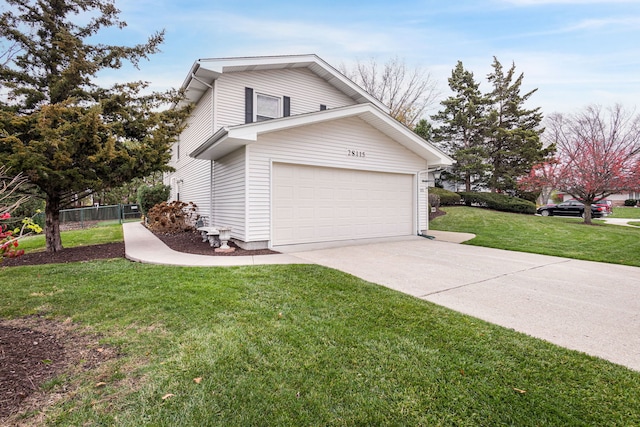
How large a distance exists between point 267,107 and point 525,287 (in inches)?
362

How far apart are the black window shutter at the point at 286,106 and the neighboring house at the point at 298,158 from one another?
0.04 meters

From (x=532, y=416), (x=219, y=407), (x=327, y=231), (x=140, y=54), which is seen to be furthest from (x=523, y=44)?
(x=219, y=407)

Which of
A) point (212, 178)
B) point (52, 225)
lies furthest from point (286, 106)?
Answer: point (52, 225)

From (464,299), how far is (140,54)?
30.1 ft

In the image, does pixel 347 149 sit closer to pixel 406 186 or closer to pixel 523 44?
pixel 406 186

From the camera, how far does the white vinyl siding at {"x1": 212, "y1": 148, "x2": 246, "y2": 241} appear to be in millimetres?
7867

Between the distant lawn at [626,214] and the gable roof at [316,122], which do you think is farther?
the distant lawn at [626,214]

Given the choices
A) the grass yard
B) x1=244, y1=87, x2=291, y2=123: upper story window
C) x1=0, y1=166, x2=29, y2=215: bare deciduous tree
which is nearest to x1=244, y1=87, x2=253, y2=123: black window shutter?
x1=244, y1=87, x2=291, y2=123: upper story window

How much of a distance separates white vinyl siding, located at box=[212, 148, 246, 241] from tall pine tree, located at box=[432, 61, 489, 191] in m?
18.9

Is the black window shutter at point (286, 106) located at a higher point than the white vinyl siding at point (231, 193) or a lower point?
higher

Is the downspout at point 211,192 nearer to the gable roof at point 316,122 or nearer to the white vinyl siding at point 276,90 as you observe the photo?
the gable roof at point 316,122

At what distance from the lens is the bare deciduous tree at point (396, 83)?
23.8 m

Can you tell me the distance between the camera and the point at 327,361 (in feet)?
8.52

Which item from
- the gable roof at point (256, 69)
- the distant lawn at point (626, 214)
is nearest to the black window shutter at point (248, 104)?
the gable roof at point (256, 69)
